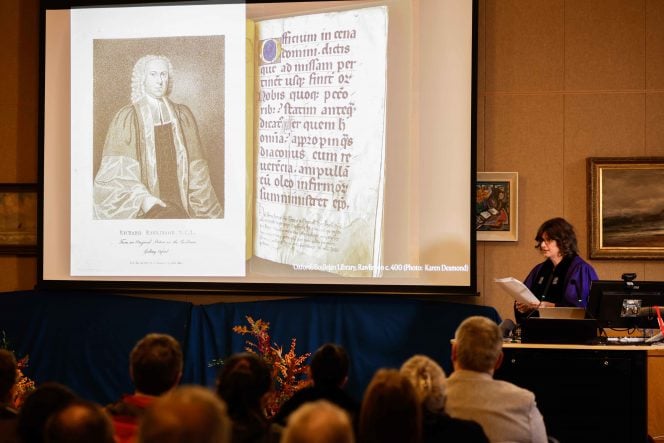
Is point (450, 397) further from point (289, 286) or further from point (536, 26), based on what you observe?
point (536, 26)

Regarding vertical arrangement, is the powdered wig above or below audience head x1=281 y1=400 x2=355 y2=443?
above

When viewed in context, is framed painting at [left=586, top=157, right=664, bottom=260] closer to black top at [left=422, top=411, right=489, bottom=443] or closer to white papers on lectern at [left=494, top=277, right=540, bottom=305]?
white papers on lectern at [left=494, top=277, right=540, bottom=305]

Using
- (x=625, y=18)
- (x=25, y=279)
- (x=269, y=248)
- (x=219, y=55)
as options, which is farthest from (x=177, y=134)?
(x=625, y=18)

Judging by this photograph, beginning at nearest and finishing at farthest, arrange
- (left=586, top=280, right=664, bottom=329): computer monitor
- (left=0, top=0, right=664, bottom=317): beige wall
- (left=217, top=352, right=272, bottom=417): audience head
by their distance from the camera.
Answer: (left=217, top=352, right=272, bottom=417): audience head → (left=586, top=280, right=664, bottom=329): computer monitor → (left=0, top=0, right=664, bottom=317): beige wall

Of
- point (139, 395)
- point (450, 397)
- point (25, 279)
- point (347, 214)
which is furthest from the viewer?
point (25, 279)

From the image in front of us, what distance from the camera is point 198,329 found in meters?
6.43

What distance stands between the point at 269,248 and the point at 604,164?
251 centimetres

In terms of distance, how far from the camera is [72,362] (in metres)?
6.51

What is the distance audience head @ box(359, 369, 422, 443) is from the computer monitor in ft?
9.63

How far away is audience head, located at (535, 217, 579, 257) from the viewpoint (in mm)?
5500

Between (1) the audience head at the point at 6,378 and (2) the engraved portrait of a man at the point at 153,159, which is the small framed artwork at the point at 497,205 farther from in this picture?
(1) the audience head at the point at 6,378

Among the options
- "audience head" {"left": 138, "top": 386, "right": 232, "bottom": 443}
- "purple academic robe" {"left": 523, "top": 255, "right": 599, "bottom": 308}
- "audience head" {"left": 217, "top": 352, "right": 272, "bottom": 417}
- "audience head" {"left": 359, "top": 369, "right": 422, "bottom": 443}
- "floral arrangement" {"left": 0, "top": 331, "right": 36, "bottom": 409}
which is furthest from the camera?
"floral arrangement" {"left": 0, "top": 331, "right": 36, "bottom": 409}

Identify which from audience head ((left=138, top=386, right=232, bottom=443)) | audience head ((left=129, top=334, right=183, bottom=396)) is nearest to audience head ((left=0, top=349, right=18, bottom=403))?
audience head ((left=129, top=334, right=183, bottom=396))

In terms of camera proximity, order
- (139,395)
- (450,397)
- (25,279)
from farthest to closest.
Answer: (25,279), (450,397), (139,395)
